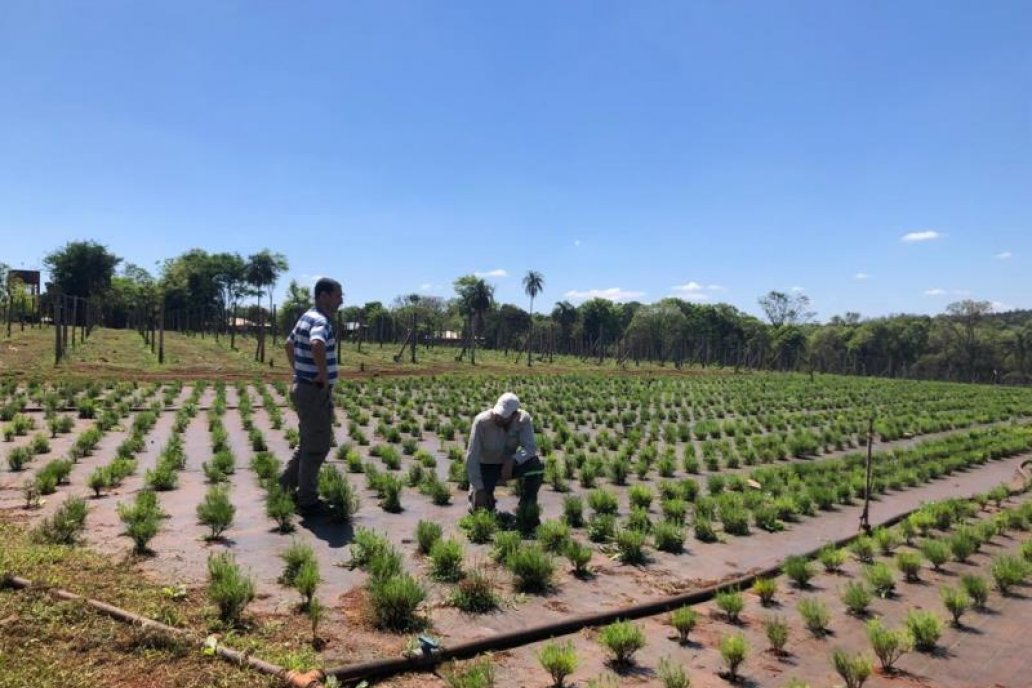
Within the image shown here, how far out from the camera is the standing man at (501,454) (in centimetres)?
717

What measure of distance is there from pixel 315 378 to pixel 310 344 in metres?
0.33

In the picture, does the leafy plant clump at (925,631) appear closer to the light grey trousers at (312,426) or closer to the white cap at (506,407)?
the white cap at (506,407)

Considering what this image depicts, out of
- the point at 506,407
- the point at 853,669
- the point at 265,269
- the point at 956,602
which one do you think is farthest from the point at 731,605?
the point at 265,269

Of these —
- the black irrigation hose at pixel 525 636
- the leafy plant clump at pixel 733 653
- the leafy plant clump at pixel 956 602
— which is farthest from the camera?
the leafy plant clump at pixel 956 602

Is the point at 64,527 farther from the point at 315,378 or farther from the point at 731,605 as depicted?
the point at 731,605

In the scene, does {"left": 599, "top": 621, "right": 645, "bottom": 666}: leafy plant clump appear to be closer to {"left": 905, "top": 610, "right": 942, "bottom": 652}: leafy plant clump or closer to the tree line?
{"left": 905, "top": 610, "right": 942, "bottom": 652}: leafy plant clump

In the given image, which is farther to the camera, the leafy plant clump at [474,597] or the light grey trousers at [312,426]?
the light grey trousers at [312,426]

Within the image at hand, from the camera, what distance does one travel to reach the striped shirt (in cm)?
651

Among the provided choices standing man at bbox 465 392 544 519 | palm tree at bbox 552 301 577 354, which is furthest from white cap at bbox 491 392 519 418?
palm tree at bbox 552 301 577 354

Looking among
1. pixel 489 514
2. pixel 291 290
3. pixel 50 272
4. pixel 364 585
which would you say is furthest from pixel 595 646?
pixel 50 272

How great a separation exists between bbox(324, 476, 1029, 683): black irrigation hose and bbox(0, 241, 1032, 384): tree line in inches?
2036

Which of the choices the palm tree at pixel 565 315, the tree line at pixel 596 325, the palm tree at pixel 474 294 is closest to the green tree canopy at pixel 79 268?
the tree line at pixel 596 325

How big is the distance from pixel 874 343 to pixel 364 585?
9335 cm

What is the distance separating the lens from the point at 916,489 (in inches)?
451
